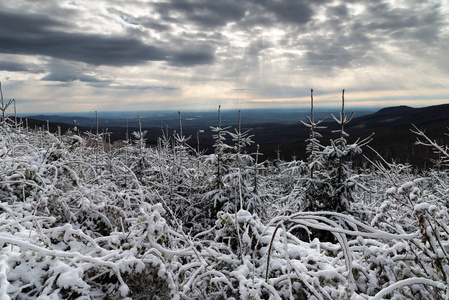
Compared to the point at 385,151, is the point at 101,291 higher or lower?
higher

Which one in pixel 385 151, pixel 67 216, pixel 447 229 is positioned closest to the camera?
pixel 447 229

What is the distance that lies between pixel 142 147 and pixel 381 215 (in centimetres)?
1210

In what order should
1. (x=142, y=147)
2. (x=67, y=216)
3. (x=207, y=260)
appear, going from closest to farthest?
(x=207, y=260) < (x=67, y=216) < (x=142, y=147)

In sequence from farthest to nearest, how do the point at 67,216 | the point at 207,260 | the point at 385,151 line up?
the point at 385,151
the point at 67,216
the point at 207,260

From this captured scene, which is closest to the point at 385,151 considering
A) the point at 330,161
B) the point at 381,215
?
the point at 330,161

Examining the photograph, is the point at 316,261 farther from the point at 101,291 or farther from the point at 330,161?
the point at 330,161

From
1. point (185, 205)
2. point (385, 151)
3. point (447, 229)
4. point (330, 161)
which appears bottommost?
point (385, 151)

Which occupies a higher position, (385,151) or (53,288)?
(53,288)

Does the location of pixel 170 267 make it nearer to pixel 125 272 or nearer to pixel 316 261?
pixel 125 272

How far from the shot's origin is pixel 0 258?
52.9 inches

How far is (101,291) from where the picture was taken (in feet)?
5.18

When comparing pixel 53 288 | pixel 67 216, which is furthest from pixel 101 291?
pixel 67 216

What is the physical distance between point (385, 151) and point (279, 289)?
407ft

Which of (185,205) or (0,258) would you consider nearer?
(0,258)
